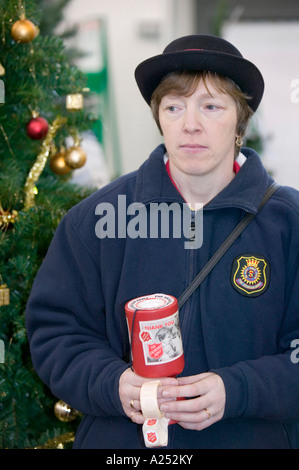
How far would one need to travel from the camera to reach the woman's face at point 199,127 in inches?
50.0

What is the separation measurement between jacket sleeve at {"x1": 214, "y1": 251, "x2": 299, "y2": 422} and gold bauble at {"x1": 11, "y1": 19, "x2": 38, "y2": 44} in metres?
0.91

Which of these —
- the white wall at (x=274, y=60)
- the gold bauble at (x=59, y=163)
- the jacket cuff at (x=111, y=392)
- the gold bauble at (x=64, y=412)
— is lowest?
the gold bauble at (x=64, y=412)

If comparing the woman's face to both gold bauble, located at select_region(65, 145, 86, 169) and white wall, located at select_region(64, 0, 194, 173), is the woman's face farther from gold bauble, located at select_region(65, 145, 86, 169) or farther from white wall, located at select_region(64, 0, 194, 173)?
white wall, located at select_region(64, 0, 194, 173)

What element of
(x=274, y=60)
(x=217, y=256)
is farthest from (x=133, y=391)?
(x=274, y=60)

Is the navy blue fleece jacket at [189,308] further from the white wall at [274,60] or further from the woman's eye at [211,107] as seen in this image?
the white wall at [274,60]

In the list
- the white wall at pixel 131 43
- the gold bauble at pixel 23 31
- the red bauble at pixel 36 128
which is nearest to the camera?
the gold bauble at pixel 23 31

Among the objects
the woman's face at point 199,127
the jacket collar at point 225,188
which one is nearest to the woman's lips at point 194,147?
the woman's face at point 199,127

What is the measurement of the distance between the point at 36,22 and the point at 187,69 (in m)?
0.56

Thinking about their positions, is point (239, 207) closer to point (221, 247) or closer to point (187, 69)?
point (221, 247)

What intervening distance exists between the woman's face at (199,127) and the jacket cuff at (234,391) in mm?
465

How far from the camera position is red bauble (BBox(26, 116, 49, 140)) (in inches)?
61.7

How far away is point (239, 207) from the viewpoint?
129 cm

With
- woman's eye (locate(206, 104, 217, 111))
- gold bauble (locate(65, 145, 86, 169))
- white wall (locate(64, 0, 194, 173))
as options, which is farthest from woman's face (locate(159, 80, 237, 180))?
white wall (locate(64, 0, 194, 173))

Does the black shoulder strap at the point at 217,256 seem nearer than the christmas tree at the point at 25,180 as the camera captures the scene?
Yes
